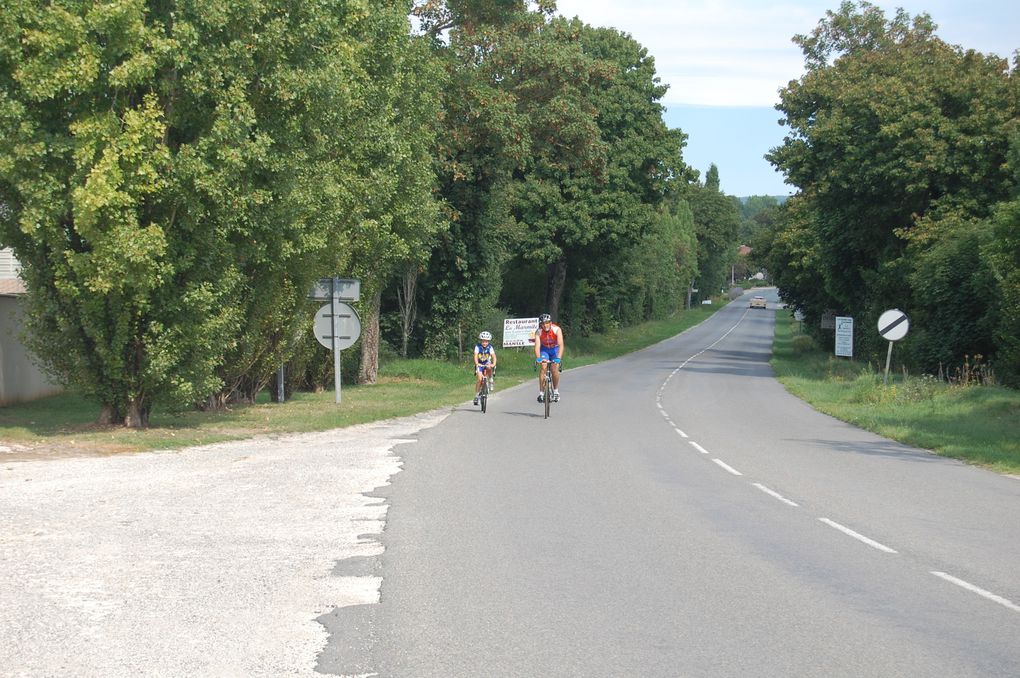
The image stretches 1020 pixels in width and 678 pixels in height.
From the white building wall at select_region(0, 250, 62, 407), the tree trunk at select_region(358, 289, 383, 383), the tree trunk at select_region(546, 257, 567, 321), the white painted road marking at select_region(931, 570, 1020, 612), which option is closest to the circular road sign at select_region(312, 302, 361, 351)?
the white building wall at select_region(0, 250, 62, 407)

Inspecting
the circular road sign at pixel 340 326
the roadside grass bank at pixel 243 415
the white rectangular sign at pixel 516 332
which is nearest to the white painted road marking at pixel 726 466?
the roadside grass bank at pixel 243 415

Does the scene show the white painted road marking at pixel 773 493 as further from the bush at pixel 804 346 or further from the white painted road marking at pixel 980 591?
the bush at pixel 804 346

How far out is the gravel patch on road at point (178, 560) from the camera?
19.6 feet

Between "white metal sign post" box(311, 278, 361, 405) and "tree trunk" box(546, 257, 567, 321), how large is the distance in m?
31.7

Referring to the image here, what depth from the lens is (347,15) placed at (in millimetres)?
19672

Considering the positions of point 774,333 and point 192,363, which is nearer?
point 192,363

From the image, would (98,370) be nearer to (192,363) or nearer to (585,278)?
(192,363)

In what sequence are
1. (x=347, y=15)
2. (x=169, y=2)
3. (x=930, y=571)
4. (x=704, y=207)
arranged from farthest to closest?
(x=704, y=207) < (x=347, y=15) < (x=169, y=2) < (x=930, y=571)

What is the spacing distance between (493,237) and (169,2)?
2205cm

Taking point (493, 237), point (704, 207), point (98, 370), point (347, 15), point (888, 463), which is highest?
point (704, 207)

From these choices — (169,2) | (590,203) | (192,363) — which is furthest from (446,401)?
(590,203)

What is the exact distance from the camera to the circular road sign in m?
23.9

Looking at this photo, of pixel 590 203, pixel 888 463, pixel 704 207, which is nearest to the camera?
pixel 888 463

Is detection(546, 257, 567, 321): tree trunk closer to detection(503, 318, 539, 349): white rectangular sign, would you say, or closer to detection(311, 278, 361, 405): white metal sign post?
detection(503, 318, 539, 349): white rectangular sign
